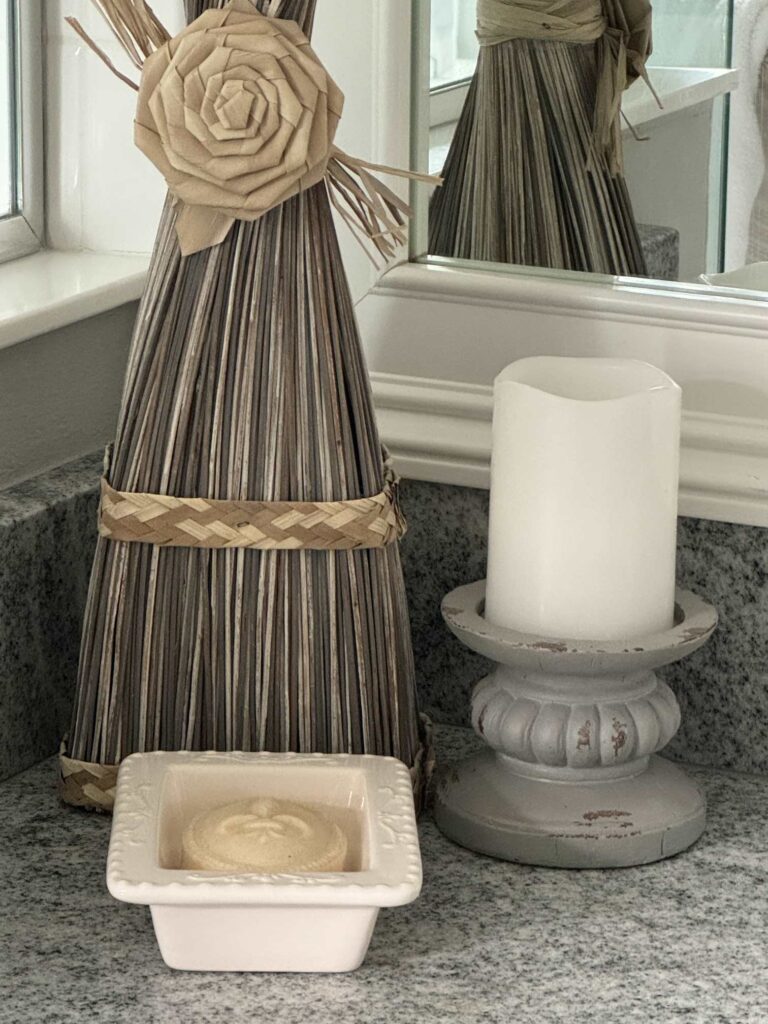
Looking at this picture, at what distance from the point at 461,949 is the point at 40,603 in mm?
272

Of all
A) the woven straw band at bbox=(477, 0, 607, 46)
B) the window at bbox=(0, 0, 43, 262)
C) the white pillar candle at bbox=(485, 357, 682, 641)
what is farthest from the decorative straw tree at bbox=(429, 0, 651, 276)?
the window at bbox=(0, 0, 43, 262)

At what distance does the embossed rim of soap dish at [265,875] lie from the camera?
1.89ft

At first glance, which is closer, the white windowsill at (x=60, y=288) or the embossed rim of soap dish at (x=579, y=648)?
the embossed rim of soap dish at (x=579, y=648)

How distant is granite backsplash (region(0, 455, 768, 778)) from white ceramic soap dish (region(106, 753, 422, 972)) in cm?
13

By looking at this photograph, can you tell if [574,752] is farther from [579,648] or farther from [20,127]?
[20,127]

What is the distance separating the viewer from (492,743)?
0.71 m

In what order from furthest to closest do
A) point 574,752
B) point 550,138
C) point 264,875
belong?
1. point 550,138
2. point 574,752
3. point 264,875

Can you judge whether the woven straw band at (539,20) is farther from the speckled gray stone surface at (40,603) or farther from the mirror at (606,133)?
the speckled gray stone surface at (40,603)

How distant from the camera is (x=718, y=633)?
790 millimetres

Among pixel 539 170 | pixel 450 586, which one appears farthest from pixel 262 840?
pixel 539 170

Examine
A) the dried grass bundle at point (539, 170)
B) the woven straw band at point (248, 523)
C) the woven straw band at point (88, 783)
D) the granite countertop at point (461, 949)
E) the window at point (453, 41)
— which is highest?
the window at point (453, 41)

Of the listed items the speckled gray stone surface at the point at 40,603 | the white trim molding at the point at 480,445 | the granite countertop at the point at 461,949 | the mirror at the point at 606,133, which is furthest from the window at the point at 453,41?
the granite countertop at the point at 461,949

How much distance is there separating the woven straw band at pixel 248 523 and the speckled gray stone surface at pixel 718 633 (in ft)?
0.50

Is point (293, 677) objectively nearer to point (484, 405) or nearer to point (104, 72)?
point (484, 405)
